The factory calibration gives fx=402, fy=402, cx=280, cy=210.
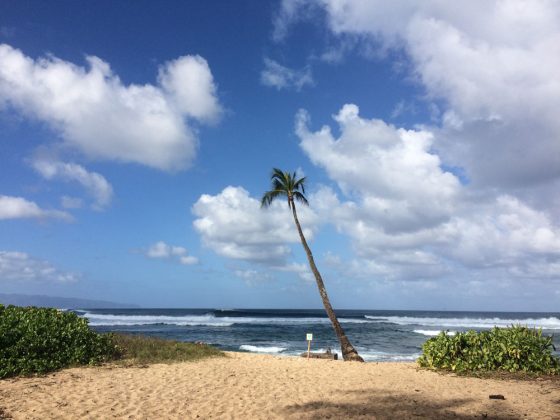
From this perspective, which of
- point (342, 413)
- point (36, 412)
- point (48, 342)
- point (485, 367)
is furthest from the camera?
point (485, 367)

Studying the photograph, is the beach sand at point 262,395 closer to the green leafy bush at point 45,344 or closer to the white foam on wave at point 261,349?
the green leafy bush at point 45,344

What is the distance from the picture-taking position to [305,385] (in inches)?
441

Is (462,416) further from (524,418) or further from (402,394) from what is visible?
A: (402,394)

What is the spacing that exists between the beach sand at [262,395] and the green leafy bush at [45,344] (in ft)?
2.18

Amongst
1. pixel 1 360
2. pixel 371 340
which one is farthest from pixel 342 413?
pixel 371 340

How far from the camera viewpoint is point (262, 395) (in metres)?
9.86

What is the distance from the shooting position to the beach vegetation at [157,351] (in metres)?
14.2

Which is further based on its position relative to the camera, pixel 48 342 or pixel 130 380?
pixel 48 342

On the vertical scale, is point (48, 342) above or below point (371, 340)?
above

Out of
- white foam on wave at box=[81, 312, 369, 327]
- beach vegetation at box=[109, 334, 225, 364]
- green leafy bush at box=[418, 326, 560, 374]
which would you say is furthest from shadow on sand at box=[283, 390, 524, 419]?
white foam on wave at box=[81, 312, 369, 327]

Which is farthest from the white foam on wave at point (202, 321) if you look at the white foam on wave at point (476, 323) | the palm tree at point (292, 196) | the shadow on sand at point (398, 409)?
the shadow on sand at point (398, 409)

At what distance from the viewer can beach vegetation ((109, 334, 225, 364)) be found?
561 inches

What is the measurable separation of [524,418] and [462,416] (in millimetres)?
1168

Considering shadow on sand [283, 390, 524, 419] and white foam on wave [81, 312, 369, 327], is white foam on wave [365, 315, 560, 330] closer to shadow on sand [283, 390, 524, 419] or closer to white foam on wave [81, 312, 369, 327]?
white foam on wave [81, 312, 369, 327]
